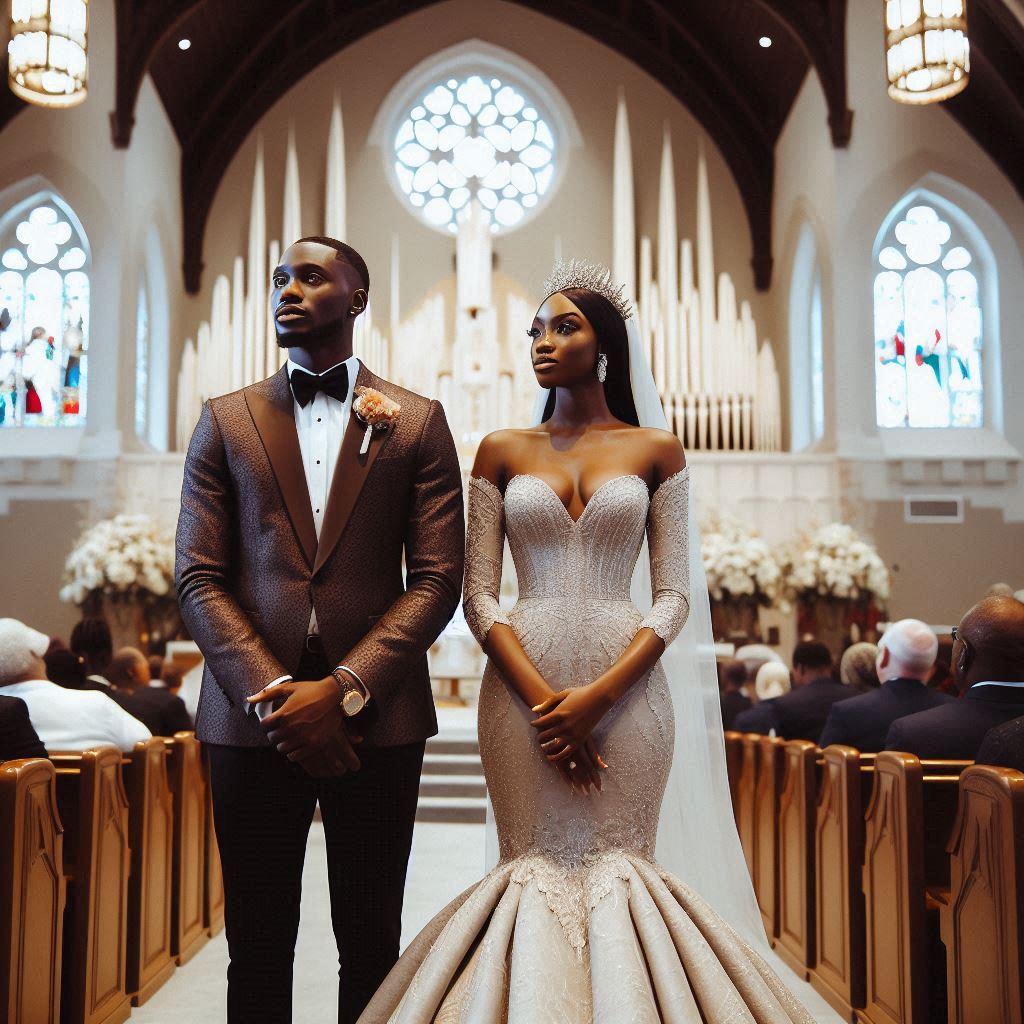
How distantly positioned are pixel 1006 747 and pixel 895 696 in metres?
1.53

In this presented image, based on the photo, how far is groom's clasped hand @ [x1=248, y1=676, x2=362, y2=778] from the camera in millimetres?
2178

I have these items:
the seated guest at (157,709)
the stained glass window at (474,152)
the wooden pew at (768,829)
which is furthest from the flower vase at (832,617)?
the seated guest at (157,709)

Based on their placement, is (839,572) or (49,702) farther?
(839,572)

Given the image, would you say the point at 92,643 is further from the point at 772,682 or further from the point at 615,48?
the point at 615,48

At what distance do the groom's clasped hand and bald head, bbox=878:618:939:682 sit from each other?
8.82 feet

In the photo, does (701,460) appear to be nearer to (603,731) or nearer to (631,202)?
(631,202)

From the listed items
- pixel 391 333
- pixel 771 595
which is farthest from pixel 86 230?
pixel 771 595

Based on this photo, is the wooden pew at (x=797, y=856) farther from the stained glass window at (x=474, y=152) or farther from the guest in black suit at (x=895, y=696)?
the stained glass window at (x=474, y=152)

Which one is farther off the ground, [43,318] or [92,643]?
[43,318]

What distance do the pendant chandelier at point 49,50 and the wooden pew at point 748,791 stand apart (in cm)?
628

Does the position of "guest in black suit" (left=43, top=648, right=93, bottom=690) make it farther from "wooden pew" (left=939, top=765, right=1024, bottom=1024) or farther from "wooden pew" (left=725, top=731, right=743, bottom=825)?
"wooden pew" (left=939, top=765, right=1024, bottom=1024)

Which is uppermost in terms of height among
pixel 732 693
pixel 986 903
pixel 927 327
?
pixel 927 327

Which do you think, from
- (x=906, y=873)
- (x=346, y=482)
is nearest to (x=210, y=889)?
(x=906, y=873)

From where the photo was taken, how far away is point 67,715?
14.2 feet
